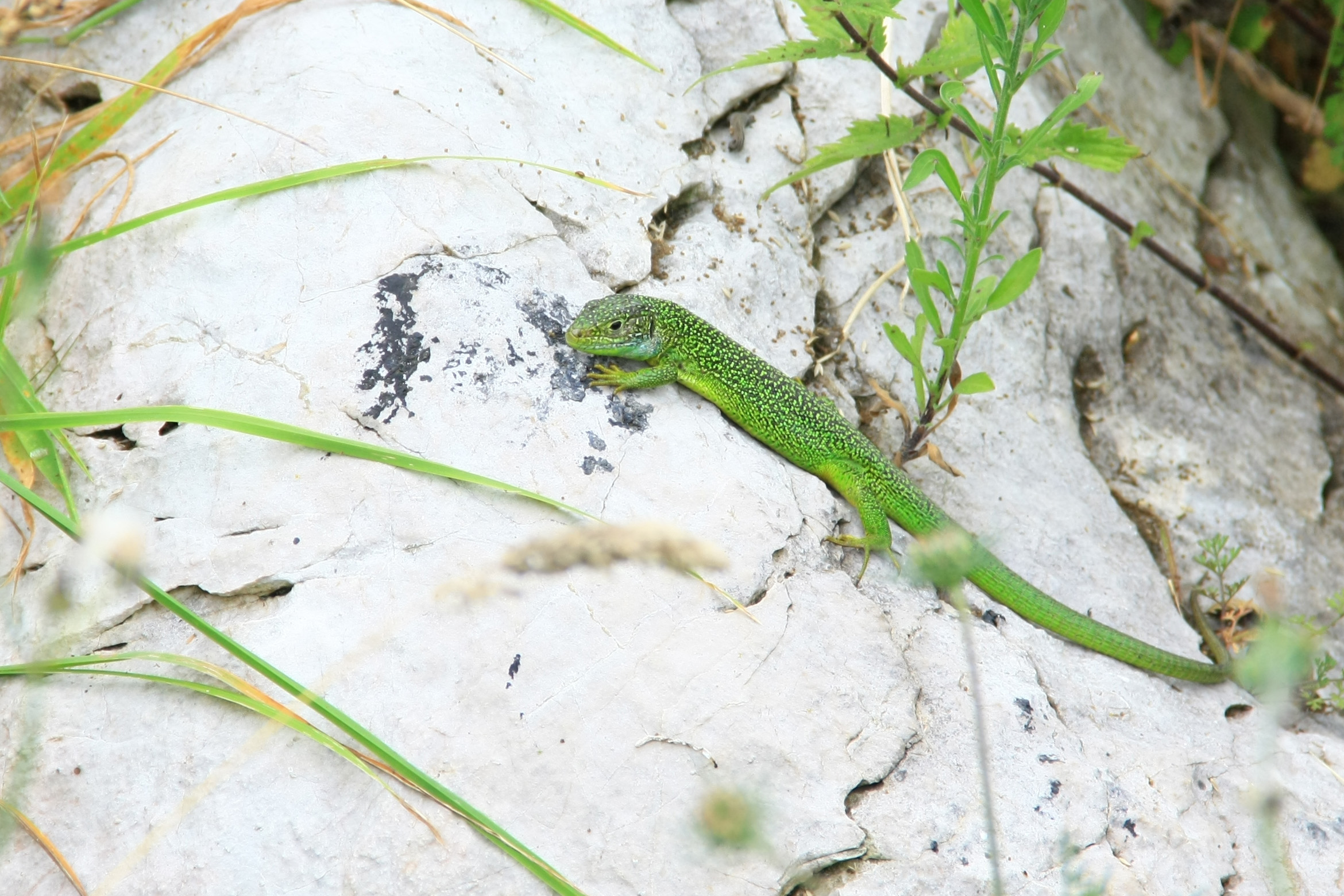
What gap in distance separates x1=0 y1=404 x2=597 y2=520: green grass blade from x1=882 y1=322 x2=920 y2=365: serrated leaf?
135cm

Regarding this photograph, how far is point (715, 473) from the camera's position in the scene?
357 centimetres

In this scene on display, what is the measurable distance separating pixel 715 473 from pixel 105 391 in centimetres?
225

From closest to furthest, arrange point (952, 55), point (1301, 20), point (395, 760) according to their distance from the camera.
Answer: point (395, 760) < point (952, 55) < point (1301, 20)

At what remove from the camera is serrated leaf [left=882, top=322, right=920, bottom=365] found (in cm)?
353

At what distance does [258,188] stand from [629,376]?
1530mm

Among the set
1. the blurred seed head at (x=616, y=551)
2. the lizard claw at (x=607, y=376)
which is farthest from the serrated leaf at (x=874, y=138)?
the blurred seed head at (x=616, y=551)

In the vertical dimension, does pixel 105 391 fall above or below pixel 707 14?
below

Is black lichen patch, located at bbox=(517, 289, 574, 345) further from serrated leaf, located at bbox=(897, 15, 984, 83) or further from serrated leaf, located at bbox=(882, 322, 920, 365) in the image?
serrated leaf, located at bbox=(897, 15, 984, 83)

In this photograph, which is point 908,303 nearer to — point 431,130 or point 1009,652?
point 1009,652

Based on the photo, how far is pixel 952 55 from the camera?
3.53 metres

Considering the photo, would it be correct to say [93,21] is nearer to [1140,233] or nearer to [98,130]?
[98,130]

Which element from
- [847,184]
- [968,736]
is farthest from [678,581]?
[847,184]

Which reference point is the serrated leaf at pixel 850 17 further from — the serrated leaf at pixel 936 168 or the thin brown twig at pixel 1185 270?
the serrated leaf at pixel 936 168

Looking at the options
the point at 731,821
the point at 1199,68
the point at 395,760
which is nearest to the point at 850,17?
the point at 731,821
